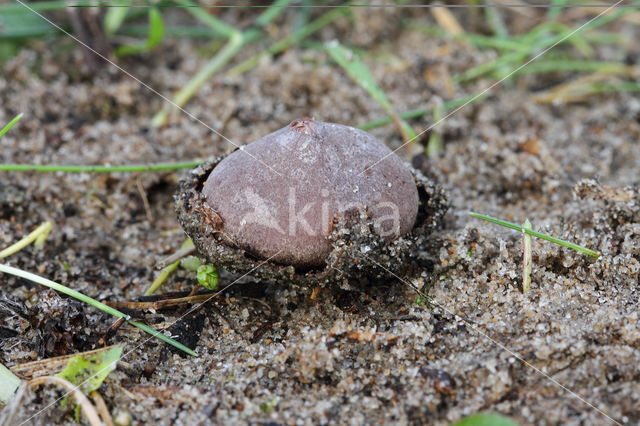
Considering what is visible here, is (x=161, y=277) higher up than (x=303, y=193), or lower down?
lower down

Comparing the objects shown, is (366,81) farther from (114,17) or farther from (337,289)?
(114,17)

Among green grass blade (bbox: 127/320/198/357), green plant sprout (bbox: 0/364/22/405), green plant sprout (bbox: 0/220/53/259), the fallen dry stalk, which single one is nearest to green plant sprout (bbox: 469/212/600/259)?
A: green grass blade (bbox: 127/320/198/357)

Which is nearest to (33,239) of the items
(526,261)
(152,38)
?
(152,38)

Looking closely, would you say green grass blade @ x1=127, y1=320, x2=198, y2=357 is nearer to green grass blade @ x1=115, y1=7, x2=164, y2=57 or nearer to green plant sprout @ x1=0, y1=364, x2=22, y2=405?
green plant sprout @ x1=0, y1=364, x2=22, y2=405

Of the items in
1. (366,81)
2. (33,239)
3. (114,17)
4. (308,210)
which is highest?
(114,17)

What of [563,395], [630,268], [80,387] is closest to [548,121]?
[630,268]

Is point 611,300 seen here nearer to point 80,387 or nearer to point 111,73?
point 80,387
